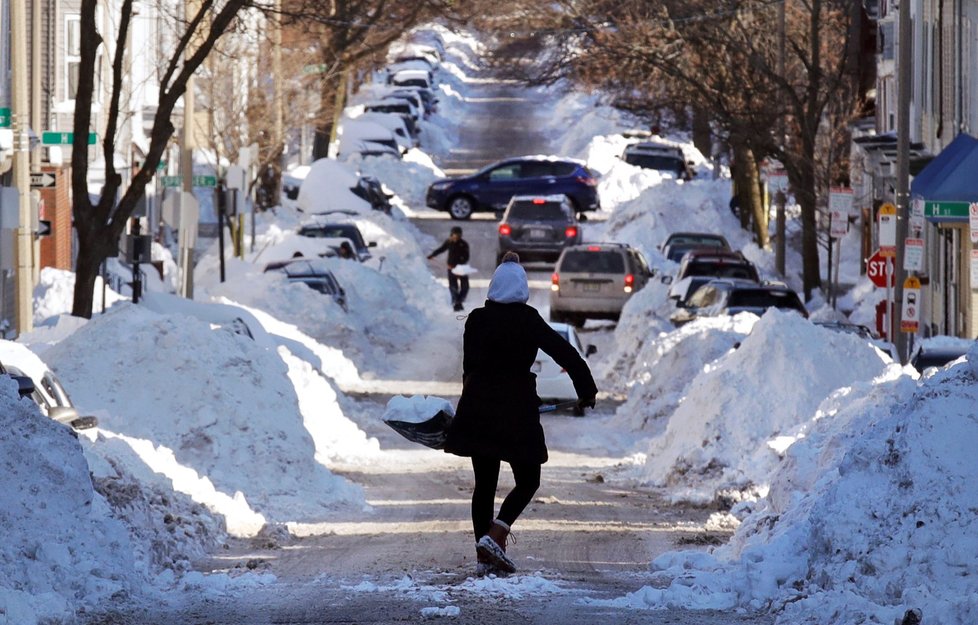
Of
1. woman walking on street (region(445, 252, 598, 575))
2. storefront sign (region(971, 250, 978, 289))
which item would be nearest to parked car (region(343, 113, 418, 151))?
storefront sign (region(971, 250, 978, 289))

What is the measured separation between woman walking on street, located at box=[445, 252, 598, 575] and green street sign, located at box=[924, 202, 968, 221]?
1585 cm

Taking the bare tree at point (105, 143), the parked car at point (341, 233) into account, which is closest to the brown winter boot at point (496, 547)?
the bare tree at point (105, 143)

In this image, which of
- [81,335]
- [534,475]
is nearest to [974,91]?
[81,335]

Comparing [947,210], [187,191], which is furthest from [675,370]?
[187,191]

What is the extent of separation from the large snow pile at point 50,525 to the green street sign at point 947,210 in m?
16.9

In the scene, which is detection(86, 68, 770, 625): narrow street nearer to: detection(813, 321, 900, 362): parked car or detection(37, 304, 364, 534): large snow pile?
detection(37, 304, 364, 534): large snow pile

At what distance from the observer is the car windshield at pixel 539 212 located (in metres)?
44.3

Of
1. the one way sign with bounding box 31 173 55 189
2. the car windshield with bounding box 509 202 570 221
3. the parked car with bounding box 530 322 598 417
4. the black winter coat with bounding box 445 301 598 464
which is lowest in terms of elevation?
the parked car with bounding box 530 322 598 417

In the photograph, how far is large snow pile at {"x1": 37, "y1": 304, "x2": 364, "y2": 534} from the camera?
15070 millimetres

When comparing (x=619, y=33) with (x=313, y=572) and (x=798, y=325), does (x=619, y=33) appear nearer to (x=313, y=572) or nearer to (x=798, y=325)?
(x=798, y=325)

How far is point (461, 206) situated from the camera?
5612cm

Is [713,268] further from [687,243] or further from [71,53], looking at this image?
[71,53]

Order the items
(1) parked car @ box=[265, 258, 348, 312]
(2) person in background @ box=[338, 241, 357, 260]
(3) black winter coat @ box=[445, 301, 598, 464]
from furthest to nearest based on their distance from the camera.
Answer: (2) person in background @ box=[338, 241, 357, 260] → (1) parked car @ box=[265, 258, 348, 312] → (3) black winter coat @ box=[445, 301, 598, 464]

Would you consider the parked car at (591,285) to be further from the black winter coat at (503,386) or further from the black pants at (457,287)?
the black winter coat at (503,386)
